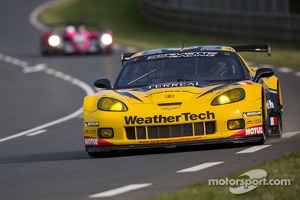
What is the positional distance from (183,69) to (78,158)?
167 centimetres

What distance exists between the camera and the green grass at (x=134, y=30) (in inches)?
1276

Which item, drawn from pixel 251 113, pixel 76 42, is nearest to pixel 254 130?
pixel 251 113

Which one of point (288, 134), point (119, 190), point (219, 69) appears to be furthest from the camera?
point (288, 134)

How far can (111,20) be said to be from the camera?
53.3 meters

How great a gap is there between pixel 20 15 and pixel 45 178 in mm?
49210

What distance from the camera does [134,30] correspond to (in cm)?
4700

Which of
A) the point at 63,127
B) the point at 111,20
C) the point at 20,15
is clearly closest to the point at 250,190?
the point at 63,127

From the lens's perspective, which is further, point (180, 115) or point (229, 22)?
point (229, 22)

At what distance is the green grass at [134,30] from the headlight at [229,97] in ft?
55.4

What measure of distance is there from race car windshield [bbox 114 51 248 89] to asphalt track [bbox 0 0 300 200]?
2.96 feet

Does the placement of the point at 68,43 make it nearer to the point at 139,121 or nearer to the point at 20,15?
the point at 20,15

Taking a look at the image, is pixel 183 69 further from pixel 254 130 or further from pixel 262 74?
pixel 254 130

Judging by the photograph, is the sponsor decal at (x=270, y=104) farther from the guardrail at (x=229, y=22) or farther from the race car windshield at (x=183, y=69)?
the guardrail at (x=229, y=22)

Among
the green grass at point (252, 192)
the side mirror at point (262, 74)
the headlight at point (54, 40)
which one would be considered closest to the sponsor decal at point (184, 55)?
the side mirror at point (262, 74)
